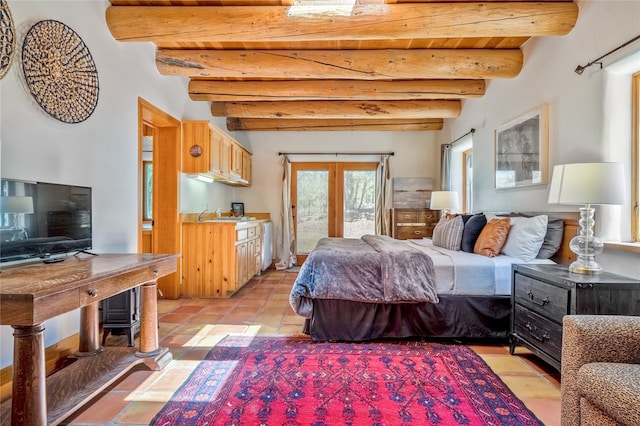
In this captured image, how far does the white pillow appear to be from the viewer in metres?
2.61

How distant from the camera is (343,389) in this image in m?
1.90

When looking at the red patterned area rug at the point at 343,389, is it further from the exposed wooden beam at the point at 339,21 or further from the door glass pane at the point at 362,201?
the door glass pane at the point at 362,201

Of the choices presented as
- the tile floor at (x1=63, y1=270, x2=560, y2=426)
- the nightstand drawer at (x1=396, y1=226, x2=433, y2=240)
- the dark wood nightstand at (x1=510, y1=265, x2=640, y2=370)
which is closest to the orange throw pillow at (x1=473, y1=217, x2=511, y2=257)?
the dark wood nightstand at (x1=510, y1=265, x2=640, y2=370)

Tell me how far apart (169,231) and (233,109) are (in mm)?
2098

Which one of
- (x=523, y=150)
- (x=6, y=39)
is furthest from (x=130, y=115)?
(x=523, y=150)

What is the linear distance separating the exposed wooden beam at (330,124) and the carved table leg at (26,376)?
4733mm

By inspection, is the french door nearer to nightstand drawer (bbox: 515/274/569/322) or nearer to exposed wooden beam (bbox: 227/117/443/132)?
exposed wooden beam (bbox: 227/117/443/132)

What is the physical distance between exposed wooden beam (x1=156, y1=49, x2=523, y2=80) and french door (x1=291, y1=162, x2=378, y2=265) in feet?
9.06

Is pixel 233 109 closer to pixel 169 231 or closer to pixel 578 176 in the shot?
pixel 169 231

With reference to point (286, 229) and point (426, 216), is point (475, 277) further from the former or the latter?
point (286, 229)

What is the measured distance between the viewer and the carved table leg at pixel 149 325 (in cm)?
214

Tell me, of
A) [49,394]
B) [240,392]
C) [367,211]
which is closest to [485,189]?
[367,211]

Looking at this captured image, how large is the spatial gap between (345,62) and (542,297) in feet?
8.85

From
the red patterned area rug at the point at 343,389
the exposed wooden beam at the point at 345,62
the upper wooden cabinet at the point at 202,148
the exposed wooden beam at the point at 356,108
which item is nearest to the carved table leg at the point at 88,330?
the red patterned area rug at the point at 343,389
